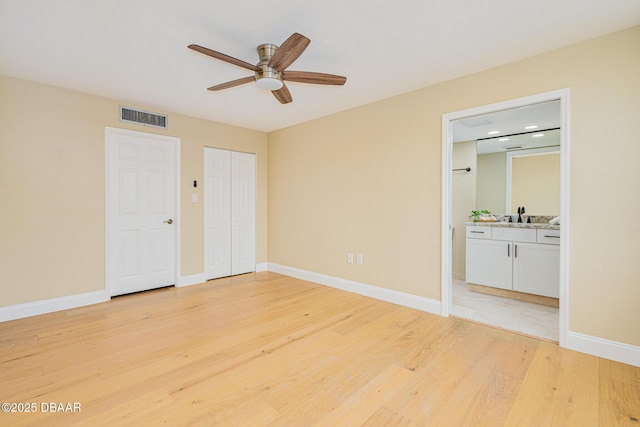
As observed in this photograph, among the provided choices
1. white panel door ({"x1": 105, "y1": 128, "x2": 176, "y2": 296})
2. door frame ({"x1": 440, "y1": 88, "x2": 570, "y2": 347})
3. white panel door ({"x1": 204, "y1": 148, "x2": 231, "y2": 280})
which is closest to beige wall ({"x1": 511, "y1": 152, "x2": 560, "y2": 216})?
door frame ({"x1": 440, "y1": 88, "x2": 570, "y2": 347})

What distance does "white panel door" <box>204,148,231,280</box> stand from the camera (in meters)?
4.66

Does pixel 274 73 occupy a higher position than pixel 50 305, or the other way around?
pixel 274 73

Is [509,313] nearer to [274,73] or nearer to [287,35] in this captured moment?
[274,73]

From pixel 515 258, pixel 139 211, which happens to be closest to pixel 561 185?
pixel 515 258

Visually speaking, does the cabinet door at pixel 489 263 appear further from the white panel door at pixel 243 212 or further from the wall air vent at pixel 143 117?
the wall air vent at pixel 143 117

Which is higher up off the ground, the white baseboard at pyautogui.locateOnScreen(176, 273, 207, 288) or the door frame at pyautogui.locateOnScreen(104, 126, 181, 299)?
the door frame at pyautogui.locateOnScreen(104, 126, 181, 299)

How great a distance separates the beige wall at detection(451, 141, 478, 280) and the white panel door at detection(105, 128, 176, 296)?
459 cm

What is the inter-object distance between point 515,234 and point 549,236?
0.36 metres

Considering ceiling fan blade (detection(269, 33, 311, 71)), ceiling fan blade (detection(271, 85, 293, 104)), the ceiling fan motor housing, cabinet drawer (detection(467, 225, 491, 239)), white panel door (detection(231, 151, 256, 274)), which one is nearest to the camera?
ceiling fan blade (detection(269, 33, 311, 71))

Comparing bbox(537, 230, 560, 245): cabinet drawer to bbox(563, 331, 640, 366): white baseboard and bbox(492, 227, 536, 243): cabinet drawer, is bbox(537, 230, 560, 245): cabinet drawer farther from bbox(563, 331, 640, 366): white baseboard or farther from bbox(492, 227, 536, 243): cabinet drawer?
bbox(563, 331, 640, 366): white baseboard

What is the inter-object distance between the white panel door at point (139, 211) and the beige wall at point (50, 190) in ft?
0.44

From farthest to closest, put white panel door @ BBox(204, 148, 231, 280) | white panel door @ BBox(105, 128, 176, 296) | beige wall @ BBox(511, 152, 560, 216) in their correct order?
white panel door @ BBox(204, 148, 231, 280) → beige wall @ BBox(511, 152, 560, 216) → white panel door @ BBox(105, 128, 176, 296)

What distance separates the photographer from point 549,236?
3.56 m

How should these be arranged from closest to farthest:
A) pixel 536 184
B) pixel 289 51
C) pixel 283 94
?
pixel 289 51 → pixel 283 94 → pixel 536 184
